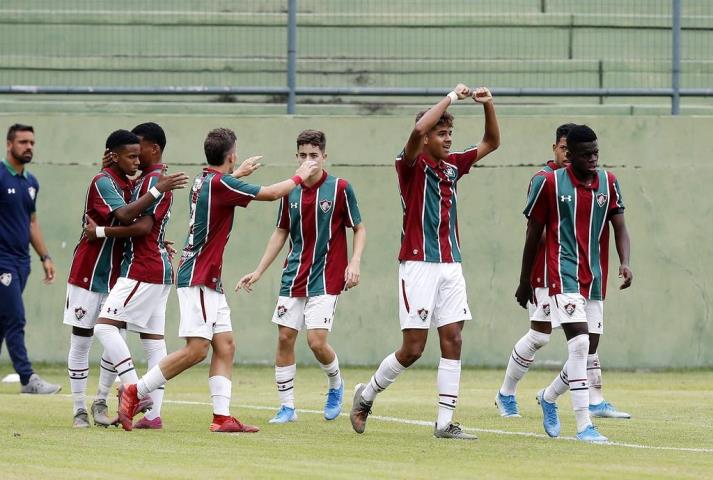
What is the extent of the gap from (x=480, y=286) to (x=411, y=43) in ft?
12.8

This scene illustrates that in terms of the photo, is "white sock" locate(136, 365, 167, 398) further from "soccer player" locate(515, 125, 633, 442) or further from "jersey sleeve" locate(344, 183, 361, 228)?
"soccer player" locate(515, 125, 633, 442)

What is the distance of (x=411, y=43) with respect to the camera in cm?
1795

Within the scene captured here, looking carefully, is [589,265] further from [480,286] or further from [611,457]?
[480,286]

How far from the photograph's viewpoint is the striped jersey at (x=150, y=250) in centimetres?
939

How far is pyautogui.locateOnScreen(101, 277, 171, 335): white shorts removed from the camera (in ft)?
30.6

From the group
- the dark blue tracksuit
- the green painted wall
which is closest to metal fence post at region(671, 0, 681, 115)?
the green painted wall

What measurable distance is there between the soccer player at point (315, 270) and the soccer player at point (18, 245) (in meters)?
3.22

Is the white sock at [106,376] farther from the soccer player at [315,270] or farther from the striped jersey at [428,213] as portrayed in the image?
the striped jersey at [428,213]

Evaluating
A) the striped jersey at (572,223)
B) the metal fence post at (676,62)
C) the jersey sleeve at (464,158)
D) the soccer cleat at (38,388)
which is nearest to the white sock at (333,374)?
the jersey sleeve at (464,158)

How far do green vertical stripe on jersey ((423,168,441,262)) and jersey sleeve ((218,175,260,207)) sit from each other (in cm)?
114

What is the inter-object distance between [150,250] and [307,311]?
1.46 m

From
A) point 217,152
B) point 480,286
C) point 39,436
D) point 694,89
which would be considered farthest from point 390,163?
point 39,436

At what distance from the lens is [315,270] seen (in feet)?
34.0

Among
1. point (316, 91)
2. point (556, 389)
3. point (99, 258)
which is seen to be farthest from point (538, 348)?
point (316, 91)
